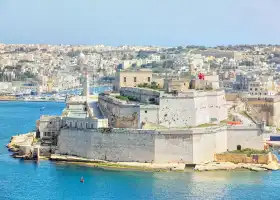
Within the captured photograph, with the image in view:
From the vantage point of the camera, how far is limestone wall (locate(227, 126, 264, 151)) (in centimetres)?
2842

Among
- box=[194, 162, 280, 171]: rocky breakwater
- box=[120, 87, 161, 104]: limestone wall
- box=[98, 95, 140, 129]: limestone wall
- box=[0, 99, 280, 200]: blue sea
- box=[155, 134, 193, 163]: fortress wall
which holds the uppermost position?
box=[120, 87, 161, 104]: limestone wall

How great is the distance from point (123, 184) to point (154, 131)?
296 cm

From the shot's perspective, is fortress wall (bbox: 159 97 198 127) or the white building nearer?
fortress wall (bbox: 159 97 198 127)

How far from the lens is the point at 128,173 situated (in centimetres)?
2559

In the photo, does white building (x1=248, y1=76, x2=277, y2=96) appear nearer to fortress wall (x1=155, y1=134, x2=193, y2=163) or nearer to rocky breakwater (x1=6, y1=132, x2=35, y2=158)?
rocky breakwater (x1=6, y1=132, x2=35, y2=158)

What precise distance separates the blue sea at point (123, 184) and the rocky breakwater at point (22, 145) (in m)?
1.16

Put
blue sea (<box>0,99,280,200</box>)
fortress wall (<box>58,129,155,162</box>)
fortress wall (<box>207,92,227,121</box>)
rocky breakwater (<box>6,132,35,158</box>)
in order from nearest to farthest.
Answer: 1. blue sea (<box>0,99,280,200</box>)
2. fortress wall (<box>58,129,155,162</box>)
3. rocky breakwater (<box>6,132,35,158</box>)
4. fortress wall (<box>207,92,227,121</box>)

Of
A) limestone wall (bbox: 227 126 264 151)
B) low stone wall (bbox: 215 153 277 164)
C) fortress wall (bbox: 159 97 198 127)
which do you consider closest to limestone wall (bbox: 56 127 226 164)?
low stone wall (bbox: 215 153 277 164)

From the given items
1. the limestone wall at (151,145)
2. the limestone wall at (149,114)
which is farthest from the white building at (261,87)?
the limestone wall at (149,114)

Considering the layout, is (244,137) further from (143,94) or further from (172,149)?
(143,94)

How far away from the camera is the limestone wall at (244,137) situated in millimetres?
28422

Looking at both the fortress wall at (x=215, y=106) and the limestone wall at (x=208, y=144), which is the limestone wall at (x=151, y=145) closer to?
the limestone wall at (x=208, y=144)

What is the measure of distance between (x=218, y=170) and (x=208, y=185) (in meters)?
2.35

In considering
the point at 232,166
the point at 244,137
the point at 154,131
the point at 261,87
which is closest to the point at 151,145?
the point at 154,131
